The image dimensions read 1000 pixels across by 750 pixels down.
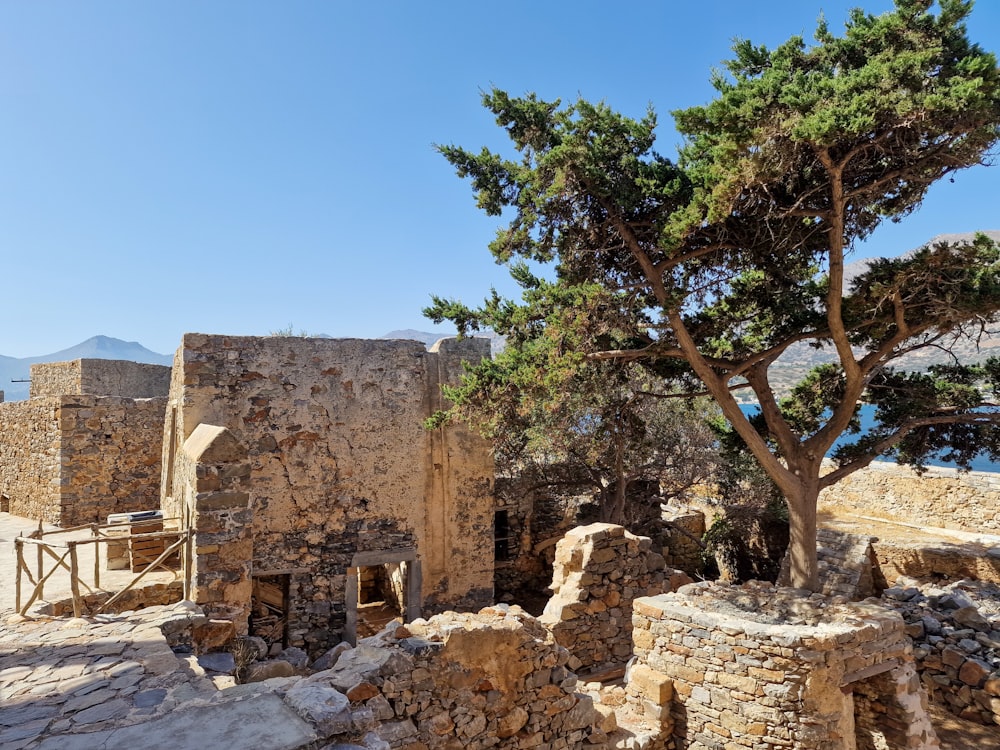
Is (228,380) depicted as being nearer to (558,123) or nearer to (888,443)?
(558,123)

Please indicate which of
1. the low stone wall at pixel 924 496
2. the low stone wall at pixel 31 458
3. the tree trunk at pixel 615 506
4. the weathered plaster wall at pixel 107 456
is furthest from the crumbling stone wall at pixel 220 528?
the low stone wall at pixel 924 496

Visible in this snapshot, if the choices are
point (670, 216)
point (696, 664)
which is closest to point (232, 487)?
point (696, 664)

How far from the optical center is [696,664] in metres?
6.41

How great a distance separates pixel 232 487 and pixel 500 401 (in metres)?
4.27

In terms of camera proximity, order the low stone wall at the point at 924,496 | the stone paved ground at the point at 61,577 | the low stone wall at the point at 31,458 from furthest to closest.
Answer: the low stone wall at the point at 924,496, the low stone wall at the point at 31,458, the stone paved ground at the point at 61,577

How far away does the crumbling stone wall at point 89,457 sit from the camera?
40.1 ft

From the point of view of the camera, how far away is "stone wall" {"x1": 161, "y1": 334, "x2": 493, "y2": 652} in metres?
9.30

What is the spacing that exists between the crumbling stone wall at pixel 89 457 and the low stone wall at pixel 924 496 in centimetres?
1974

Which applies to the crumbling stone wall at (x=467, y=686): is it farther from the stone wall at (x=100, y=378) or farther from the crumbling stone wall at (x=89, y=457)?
the stone wall at (x=100, y=378)

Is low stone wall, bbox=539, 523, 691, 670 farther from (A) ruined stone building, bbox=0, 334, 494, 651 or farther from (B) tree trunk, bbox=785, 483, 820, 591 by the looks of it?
(A) ruined stone building, bbox=0, 334, 494, 651

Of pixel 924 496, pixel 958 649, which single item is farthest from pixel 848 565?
pixel 924 496

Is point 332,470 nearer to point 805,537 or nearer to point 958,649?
point 805,537

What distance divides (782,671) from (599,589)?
3.04m

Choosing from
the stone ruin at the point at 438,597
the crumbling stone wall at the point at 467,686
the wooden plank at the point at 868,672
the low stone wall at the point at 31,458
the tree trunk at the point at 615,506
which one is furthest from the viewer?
the tree trunk at the point at 615,506
